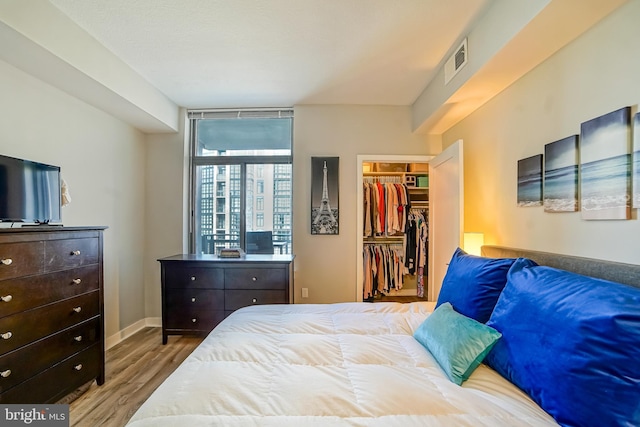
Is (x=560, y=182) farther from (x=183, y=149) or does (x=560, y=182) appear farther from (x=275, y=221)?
(x=183, y=149)

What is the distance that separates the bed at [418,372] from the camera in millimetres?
802

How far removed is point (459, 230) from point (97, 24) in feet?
10.0

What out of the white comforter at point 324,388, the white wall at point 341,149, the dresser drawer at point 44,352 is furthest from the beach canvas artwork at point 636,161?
the dresser drawer at point 44,352

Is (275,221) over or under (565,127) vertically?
under

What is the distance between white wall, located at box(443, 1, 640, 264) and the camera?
1235 mm

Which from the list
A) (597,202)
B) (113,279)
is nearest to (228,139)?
(113,279)

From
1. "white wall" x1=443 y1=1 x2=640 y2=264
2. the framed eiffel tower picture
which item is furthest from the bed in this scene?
the framed eiffel tower picture

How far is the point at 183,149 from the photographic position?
328 cm

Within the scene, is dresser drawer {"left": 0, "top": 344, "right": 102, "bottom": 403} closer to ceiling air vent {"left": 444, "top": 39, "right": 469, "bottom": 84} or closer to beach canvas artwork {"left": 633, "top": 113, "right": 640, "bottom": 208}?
beach canvas artwork {"left": 633, "top": 113, "right": 640, "bottom": 208}

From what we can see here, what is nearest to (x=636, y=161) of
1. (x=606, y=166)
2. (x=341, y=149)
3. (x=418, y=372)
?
(x=606, y=166)

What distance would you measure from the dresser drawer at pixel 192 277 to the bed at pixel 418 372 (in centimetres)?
126

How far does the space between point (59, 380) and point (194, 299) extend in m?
1.07

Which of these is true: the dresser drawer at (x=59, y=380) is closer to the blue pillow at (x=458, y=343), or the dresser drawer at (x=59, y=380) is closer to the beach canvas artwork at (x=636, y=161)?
the blue pillow at (x=458, y=343)

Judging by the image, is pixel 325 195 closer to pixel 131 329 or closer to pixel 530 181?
pixel 530 181
